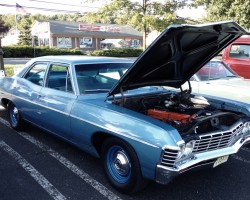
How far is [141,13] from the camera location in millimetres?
13500

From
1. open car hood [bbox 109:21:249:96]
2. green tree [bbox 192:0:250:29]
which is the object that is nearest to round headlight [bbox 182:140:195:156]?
open car hood [bbox 109:21:249:96]

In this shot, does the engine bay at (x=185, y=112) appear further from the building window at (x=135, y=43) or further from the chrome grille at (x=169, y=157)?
the building window at (x=135, y=43)

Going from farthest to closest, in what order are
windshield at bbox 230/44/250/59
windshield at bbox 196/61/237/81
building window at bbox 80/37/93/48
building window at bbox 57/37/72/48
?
building window at bbox 80/37/93/48
building window at bbox 57/37/72/48
windshield at bbox 230/44/250/59
windshield at bbox 196/61/237/81

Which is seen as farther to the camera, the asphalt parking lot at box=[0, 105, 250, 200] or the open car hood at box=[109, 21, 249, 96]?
the asphalt parking lot at box=[0, 105, 250, 200]

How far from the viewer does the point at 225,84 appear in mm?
6039

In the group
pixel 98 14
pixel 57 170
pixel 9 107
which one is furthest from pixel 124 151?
pixel 98 14

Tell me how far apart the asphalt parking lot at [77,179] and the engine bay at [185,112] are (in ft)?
2.34

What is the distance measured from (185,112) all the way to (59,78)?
1.85 metres

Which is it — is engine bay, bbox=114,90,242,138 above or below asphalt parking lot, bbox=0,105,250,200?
above

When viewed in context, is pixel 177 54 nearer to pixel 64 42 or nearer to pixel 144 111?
pixel 144 111

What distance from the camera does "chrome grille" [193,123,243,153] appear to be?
290 cm

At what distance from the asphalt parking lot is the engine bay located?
0.71 meters

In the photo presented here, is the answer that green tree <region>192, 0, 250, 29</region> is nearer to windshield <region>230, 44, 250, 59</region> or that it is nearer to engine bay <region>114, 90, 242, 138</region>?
windshield <region>230, 44, 250, 59</region>

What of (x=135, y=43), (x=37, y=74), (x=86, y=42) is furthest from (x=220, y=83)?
(x=135, y=43)
